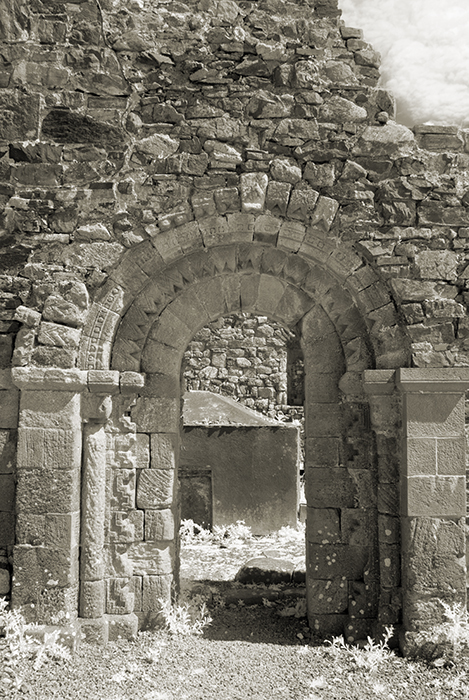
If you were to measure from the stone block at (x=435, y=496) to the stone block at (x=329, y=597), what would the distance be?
839mm

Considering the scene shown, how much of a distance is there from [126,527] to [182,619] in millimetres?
858

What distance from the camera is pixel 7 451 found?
4.33m

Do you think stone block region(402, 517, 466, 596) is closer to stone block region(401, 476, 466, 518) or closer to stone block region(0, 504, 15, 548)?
stone block region(401, 476, 466, 518)

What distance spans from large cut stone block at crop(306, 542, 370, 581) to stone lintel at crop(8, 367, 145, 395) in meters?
2.08

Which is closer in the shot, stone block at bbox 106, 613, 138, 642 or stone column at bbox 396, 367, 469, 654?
stone column at bbox 396, 367, 469, 654

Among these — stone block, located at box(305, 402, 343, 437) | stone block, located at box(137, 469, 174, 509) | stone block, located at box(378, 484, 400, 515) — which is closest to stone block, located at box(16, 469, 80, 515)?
stone block, located at box(137, 469, 174, 509)

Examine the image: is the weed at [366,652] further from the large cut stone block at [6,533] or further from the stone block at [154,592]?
the large cut stone block at [6,533]

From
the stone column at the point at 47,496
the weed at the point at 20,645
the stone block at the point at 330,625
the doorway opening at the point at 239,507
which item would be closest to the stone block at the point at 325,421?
the stone block at the point at 330,625

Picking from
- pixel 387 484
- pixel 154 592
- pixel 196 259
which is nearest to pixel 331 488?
pixel 387 484

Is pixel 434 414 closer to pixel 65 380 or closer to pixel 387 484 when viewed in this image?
pixel 387 484

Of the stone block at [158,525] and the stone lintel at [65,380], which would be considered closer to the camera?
the stone lintel at [65,380]

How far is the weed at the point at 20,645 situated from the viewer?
3.83 meters

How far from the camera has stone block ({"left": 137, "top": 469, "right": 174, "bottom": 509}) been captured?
452cm

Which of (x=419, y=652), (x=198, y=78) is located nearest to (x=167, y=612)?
(x=419, y=652)
